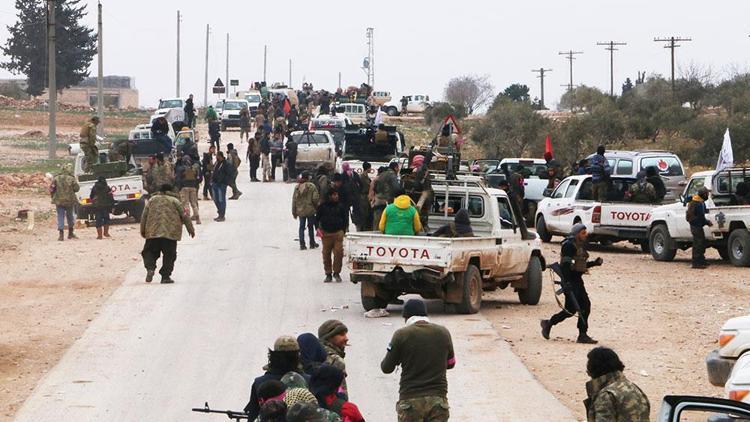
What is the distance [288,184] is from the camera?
48406 mm

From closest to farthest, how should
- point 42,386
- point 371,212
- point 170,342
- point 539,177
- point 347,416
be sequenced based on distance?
point 347,416
point 42,386
point 170,342
point 371,212
point 539,177

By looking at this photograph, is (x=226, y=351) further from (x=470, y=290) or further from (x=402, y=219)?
(x=470, y=290)

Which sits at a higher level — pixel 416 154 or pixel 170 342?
pixel 416 154

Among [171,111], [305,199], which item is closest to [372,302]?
[305,199]

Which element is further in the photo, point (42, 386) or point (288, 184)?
point (288, 184)

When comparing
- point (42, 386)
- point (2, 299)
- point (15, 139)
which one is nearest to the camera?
point (42, 386)

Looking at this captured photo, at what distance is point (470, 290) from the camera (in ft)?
66.9

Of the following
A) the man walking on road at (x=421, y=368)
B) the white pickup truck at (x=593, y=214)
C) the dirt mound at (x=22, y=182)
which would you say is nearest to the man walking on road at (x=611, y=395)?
the man walking on road at (x=421, y=368)

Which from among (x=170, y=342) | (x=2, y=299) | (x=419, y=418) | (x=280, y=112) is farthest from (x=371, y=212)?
(x=280, y=112)

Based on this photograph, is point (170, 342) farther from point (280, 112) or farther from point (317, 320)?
point (280, 112)

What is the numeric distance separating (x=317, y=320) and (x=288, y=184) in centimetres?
2882

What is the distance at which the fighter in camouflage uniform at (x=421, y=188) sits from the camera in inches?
851

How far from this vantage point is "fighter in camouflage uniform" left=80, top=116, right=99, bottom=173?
3681cm

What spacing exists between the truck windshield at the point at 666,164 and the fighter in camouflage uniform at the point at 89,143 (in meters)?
14.1
